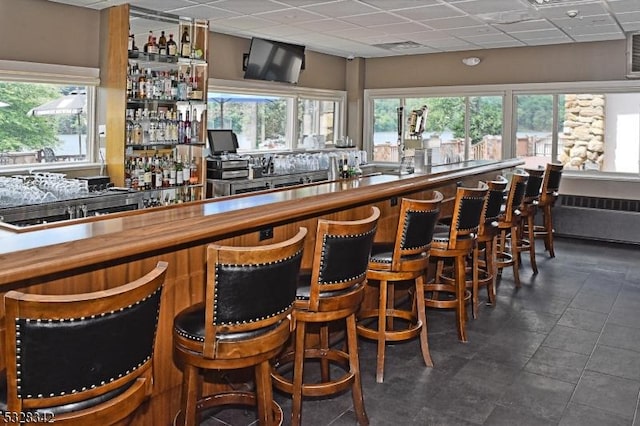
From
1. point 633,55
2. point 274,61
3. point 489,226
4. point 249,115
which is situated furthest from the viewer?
point 249,115

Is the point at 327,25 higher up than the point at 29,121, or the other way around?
the point at 327,25

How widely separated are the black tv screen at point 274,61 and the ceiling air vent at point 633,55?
4388 millimetres

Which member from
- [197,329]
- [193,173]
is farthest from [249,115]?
[197,329]

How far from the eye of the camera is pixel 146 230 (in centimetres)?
224

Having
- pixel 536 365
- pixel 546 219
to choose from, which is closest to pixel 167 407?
pixel 536 365

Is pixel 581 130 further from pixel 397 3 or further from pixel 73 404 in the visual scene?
pixel 73 404

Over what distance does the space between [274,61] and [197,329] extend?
20.9 feet

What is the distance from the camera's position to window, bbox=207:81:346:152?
780 cm

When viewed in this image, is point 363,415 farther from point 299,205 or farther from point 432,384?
point 299,205

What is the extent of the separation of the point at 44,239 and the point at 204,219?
26.1 inches

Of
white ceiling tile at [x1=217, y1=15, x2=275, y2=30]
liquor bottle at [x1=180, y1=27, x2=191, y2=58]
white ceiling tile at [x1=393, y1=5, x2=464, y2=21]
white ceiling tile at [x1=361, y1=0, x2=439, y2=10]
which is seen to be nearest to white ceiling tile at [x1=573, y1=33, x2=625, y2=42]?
white ceiling tile at [x1=393, y1=5, x2=464, y2=21]

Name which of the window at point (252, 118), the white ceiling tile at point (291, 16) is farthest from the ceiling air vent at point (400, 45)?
the white ceiling tile at point (291, 16)

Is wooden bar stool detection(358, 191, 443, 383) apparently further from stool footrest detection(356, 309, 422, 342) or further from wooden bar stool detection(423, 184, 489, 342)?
wooden bar stool detection(423, 184, 489, 342)

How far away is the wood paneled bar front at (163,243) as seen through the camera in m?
1.92
